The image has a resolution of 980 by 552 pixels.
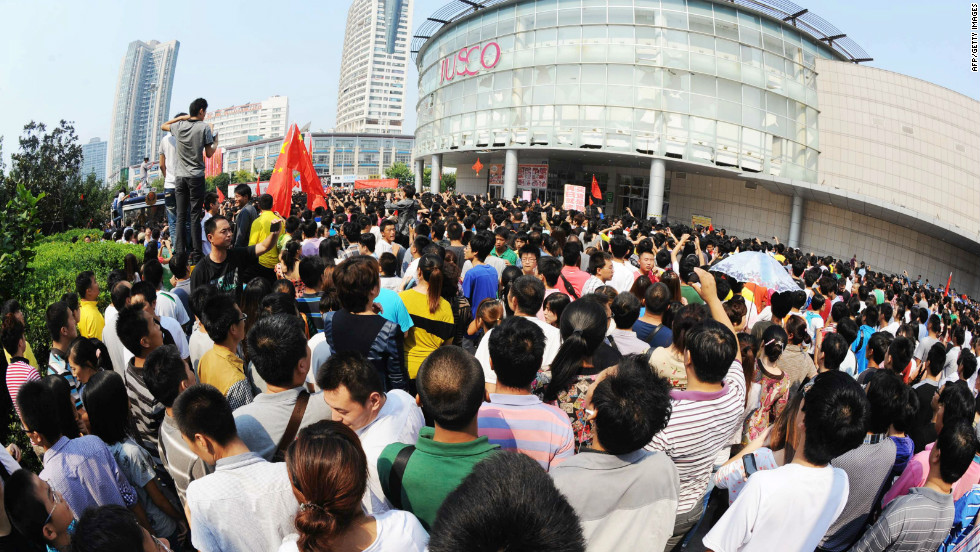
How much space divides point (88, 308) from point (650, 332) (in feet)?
14.8

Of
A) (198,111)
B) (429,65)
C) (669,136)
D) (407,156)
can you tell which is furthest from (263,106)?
(198,111)

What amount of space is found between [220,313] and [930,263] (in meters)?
30.3

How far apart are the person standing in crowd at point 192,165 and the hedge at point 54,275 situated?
92 cm

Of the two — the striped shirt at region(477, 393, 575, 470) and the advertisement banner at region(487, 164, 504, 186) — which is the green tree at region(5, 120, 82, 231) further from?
the advertisement banner at region(487, 164, 504, 186)

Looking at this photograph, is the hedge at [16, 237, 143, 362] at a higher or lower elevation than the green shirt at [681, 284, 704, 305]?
lower

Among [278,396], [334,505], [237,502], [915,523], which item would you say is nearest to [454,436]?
[334,505]

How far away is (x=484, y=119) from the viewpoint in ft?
94.3

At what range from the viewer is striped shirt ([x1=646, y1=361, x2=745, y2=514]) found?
8.39 ft

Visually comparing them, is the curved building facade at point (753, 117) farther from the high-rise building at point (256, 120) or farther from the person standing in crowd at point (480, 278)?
the high-rise building at point (256, 120)

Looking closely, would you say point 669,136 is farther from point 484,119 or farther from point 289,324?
point 289,324

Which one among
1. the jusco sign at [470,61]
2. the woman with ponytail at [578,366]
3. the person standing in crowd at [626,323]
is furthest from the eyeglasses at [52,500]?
the jusco sign at [470,61]

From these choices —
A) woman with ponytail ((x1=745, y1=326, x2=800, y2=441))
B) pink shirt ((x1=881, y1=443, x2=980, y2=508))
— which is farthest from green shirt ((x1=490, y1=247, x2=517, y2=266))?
pink shirt ((x1=881, y1=443, x2=980, y2=508))

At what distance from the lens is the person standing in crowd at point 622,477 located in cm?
188

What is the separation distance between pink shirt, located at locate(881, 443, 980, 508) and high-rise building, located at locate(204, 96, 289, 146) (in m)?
190
